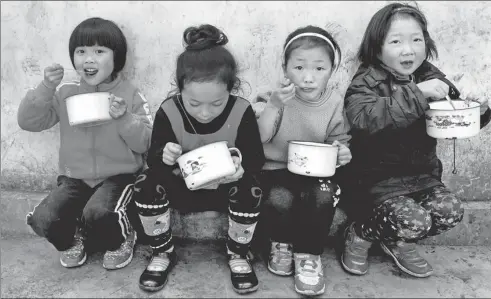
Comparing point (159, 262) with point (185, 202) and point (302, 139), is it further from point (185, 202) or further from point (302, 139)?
point (302, 139)

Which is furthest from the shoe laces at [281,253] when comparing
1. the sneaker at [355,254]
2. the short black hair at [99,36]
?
the short black hair at [99,36]

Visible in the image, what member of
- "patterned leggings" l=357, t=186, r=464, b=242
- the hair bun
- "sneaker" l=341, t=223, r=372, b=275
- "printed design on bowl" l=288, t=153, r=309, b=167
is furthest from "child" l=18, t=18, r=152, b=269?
"patterned leggings" l=357, t=186, r=464, b=242

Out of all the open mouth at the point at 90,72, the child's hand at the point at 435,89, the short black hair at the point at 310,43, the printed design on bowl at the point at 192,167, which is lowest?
the printed design on bowl at the point at 192,167

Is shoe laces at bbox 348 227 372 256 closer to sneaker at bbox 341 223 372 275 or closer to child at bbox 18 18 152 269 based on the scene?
sneaker at bbox 341 223 372 275

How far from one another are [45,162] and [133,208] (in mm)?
637

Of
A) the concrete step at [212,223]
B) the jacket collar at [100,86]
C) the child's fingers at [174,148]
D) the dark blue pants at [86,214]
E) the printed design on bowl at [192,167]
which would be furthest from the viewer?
the concrete step at [212,223]

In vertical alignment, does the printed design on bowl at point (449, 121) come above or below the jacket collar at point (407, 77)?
below

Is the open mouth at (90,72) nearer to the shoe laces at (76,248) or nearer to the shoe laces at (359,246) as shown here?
the shoe laces at (76,248)

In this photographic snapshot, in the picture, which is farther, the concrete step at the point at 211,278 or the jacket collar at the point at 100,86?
the jacket collar at the point at 100,86

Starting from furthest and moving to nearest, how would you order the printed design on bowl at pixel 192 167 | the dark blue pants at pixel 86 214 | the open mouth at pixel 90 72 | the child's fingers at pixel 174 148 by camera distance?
the open mouth at pixel 90 72
the dark blue pants at pixel 86 214
the child's fingers at pixel 174 148
the printed design on bowl at pixel 192 167

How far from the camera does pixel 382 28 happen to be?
2326 millimetres

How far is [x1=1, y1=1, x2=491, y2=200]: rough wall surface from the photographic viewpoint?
8.21 ft

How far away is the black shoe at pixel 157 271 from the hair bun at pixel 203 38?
3.27ft

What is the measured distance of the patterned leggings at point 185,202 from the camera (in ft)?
7.12
